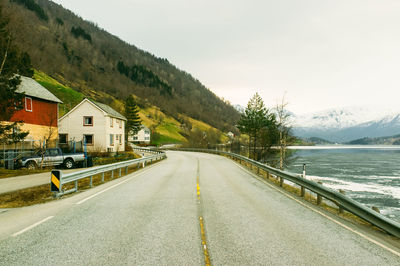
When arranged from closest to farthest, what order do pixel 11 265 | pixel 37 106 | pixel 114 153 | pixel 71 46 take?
pixel 11 265 < pixel 37 106 < pixel 114 153 < pixel 71 46

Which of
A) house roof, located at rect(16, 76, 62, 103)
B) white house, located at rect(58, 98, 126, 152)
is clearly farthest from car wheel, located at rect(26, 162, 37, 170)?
white house, located at rect(58, 98, 126, 152)

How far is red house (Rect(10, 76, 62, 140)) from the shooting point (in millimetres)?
27203

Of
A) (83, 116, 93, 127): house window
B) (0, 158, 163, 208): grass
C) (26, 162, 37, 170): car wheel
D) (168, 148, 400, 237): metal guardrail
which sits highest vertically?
(83, 116, 93, 127): house window

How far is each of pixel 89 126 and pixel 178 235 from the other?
35.8 m

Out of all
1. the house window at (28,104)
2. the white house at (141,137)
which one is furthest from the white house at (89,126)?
the white house at (141,137)

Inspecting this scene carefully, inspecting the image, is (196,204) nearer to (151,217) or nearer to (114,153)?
(151,217)

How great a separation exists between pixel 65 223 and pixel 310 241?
17.8 feet

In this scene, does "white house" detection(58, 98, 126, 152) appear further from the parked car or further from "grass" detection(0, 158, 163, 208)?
"grass" detection(0, 158, 163, 208)

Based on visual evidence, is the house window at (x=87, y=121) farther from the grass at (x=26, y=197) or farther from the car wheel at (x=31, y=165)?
the grass at (x=26, y=197)

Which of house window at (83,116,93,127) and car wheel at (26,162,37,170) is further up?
house window at (83,116,93,127)

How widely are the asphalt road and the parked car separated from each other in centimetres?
1314

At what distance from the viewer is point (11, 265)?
3836 millimetres

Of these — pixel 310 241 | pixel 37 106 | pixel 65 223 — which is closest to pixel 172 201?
pixel 65 223

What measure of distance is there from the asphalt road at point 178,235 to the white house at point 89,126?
98.3 ft
